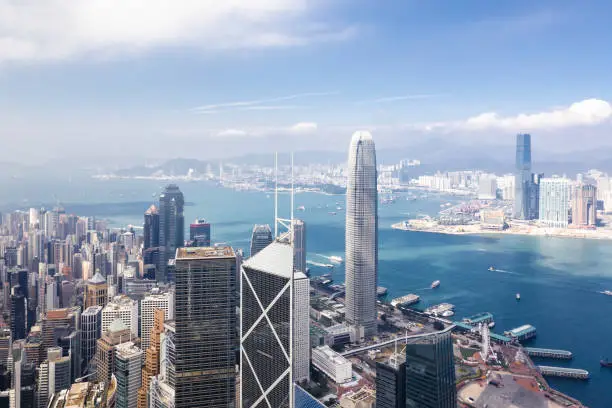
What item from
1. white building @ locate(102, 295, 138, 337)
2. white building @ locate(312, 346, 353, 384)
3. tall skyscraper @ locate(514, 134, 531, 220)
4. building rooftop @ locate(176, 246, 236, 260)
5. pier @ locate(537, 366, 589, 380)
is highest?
tall skyscraper @ locate(514, 134, 531, 220)

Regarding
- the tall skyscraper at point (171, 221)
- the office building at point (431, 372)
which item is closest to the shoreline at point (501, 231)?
the tall skyscraper at point (171, 221)

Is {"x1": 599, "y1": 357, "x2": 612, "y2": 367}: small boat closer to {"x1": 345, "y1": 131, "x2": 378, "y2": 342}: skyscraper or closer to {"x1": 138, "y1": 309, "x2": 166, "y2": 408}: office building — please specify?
{"x1": 345, "y1": 131, "x2": 378, "y2": 342}: skyscraper

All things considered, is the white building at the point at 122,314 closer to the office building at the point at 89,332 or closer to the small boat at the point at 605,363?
the office building at the point at 89,332

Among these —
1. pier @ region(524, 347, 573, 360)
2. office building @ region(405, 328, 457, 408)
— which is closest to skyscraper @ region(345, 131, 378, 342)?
pier @ region(524, 347, 573, 360)

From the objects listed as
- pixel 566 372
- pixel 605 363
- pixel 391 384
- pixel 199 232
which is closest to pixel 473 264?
pixel 605 363

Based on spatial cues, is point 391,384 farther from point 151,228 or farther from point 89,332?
point 151,228

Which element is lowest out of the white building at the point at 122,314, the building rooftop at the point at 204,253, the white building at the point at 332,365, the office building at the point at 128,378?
the white building at the point at 332,365

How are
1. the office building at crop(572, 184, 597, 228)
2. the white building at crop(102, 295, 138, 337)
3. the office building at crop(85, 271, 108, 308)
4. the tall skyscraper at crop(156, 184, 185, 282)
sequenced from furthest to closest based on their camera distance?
the office building at crop(572, 184, 597, 228) < the tall skyscraper at crop(156, 184, 185, 282) < the office building at crop(85, 271, 108, 308) < the white building at crop(102, 295, 138, 337)
